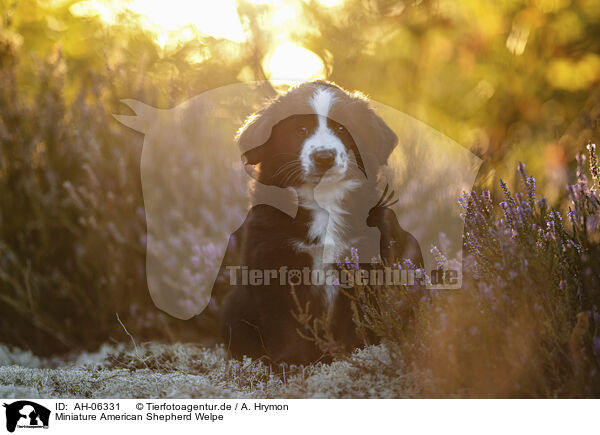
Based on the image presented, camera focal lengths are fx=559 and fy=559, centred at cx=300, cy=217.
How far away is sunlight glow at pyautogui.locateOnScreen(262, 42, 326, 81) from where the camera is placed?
3571 mm

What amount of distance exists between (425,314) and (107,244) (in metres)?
2.53

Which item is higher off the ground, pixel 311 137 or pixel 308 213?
pixel 311 137

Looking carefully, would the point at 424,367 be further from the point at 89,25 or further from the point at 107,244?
the point at 89,25

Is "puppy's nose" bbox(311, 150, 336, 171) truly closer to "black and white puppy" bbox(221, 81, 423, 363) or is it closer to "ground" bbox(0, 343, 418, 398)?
"black and white puppy" bbox(221, 81, 423, 363)

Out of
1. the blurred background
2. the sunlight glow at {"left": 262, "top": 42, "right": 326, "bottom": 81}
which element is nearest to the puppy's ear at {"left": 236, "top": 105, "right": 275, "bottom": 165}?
the sunlight glow at {"left": 262, "top": 42, "right": 326, "bottom": 81}

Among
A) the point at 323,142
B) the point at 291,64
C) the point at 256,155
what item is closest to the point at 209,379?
the point at 256,155

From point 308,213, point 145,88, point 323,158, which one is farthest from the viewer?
point 145,88

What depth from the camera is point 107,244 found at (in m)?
4.09

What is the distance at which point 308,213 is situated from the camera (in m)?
3.01

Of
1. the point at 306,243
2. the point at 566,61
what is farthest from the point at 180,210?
the point at 566,61
